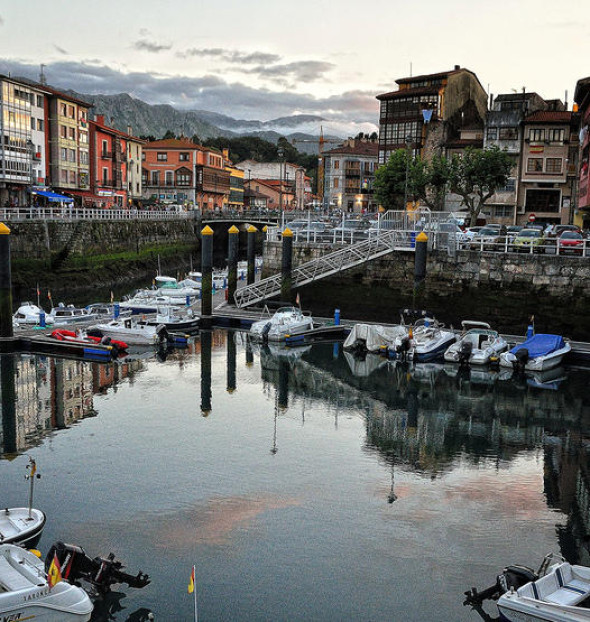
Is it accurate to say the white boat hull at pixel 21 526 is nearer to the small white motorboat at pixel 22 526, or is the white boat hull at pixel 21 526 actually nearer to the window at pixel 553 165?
the small white motorboat at pixel 22 526

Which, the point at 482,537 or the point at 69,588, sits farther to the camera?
the point at 482,537

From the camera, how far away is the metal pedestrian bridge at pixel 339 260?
44.5 meters

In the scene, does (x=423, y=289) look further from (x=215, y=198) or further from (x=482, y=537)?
(x=215, y=198)

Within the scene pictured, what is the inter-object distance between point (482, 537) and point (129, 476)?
10.1 m

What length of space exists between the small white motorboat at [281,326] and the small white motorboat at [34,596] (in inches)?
1057

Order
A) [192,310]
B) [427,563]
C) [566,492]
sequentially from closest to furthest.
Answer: [427,563] → [566,492] → [192,310]

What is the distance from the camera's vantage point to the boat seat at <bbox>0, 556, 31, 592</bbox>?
13070mm

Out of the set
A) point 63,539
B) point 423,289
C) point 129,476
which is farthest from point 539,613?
point 423,289

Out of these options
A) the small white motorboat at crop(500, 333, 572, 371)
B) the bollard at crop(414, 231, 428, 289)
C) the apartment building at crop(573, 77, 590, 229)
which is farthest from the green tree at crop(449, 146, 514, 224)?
the small white motorboat at crop(500, 333, 572, 371)

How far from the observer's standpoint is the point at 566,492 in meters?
20.9

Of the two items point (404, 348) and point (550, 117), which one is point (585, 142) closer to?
point (550, 117)

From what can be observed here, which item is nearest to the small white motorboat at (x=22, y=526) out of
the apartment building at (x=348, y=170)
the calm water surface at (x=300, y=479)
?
the calm water surface at (x=300, y=479)

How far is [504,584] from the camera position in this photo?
47.5 feet

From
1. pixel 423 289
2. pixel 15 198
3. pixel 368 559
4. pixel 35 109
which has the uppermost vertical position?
pixel 35 109
